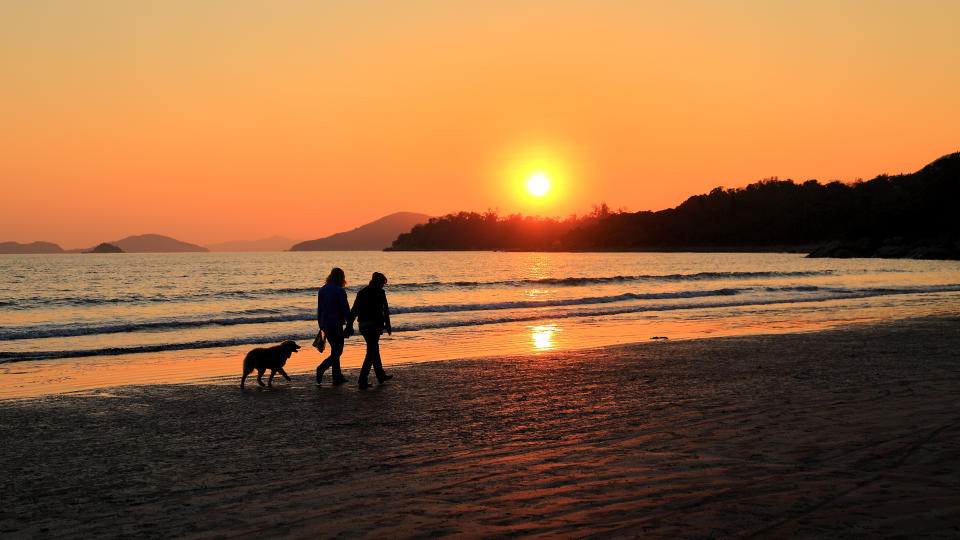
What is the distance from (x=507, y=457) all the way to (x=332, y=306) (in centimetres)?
576

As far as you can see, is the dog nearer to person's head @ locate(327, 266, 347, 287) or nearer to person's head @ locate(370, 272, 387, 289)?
person's head @ locate(327, 266, 347, 287)

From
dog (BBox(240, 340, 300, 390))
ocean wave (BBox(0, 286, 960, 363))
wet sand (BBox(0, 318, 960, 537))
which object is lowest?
ocean wave (BBox(0, 286, 960, 363))

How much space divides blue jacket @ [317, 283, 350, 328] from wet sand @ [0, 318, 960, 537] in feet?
3.77

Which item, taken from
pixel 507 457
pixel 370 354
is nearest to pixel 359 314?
pixel 370 354

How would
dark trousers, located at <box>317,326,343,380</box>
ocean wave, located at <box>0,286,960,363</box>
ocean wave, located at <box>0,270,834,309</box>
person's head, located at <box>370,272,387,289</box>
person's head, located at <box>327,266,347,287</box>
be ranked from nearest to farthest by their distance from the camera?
person's head, located at <box>370,272,387,289</box>
person's head, located at <box>327,266,347,287</box>
dark trousers, located at <box>317,326,343,380</box>
ocean wave, located at <box>0,286,960,363</box>
ocean wave, located at <box>0,270,834,309</box>

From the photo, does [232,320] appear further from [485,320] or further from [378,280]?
[378,280]

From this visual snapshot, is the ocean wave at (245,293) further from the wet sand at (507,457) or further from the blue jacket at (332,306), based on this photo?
the blue jacket at (332,306)

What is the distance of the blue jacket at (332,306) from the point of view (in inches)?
465

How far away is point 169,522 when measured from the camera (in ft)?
17.3

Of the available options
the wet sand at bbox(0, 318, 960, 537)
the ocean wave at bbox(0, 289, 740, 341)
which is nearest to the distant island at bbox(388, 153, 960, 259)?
the ocean wave at bbox(0, 289, 740, 341)

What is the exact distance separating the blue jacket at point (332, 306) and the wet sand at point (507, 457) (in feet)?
3.77

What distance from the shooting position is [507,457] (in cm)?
698

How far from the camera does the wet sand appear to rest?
516 cm

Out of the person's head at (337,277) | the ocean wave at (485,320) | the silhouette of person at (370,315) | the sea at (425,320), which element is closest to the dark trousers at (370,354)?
the silhouette of person at (370,315)
